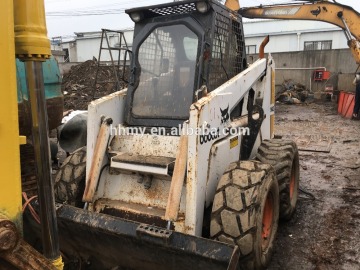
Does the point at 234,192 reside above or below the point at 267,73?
below

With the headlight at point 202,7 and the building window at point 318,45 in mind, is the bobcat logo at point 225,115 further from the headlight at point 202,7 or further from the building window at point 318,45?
the building window at point 318,45

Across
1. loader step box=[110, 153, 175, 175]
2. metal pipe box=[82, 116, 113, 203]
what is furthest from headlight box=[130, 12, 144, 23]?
loader step box=[110, 153, 175, 175]

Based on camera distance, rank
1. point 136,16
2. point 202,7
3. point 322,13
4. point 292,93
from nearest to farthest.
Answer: point 202,7 → point 136,16 → point 322,13 → point 292,93

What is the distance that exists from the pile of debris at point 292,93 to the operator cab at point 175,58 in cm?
1292

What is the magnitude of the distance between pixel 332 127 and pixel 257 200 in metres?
8.70

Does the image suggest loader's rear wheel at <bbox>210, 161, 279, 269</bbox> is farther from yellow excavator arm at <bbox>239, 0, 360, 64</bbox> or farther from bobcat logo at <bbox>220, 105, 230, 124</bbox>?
yellow excavator arm at <bbox>239, 0, 360, 64</bbox>

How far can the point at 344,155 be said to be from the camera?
7.31 metres

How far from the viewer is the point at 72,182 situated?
3477 mm

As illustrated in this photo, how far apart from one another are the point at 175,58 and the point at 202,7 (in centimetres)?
54

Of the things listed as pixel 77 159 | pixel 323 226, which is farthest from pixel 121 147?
pixel 323 226

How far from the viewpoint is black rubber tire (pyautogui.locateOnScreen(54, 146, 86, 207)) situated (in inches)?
135

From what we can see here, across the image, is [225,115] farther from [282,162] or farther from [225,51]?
[282,162]

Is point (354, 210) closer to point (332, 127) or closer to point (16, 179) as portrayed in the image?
point (16, 179)

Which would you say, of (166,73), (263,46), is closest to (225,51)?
(166,73)
